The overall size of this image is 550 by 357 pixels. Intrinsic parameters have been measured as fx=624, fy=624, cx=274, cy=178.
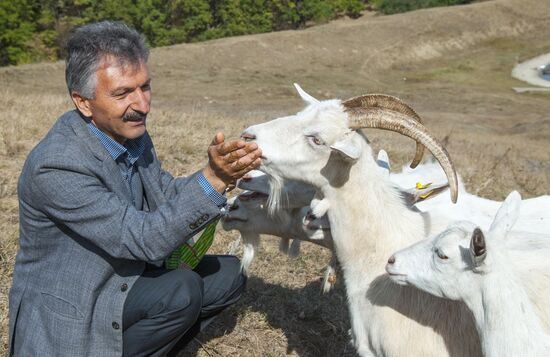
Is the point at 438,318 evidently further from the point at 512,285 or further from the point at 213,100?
the point at 213,100

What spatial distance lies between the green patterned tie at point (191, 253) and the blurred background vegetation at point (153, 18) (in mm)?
30782

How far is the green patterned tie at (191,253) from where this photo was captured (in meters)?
3.52

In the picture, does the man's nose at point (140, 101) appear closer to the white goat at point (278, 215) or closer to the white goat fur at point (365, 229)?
the white goat fur at point (365, 229)

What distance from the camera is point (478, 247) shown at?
2.61m

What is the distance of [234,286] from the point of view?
12.3ft

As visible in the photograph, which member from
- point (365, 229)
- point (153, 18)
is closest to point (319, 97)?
point (153, 18)

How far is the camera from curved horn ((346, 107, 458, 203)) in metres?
3.03

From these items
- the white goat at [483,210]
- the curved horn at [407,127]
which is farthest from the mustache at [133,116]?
the white goat at [483,210]

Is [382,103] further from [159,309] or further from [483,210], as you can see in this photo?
[483,210]

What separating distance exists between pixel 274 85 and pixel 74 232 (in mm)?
23064

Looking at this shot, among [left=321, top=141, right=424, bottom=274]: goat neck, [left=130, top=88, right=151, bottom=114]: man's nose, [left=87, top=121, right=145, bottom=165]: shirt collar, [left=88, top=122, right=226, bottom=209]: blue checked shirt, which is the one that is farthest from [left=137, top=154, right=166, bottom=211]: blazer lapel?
[left=321, top=141, right=424, bottom=274]: goat neck

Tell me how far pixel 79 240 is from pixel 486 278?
187 cm

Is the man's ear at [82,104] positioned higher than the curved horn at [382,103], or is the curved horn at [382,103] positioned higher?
the man's ear at [82,104]

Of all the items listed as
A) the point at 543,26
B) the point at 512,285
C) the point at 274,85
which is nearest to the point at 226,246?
the point at 512,285
